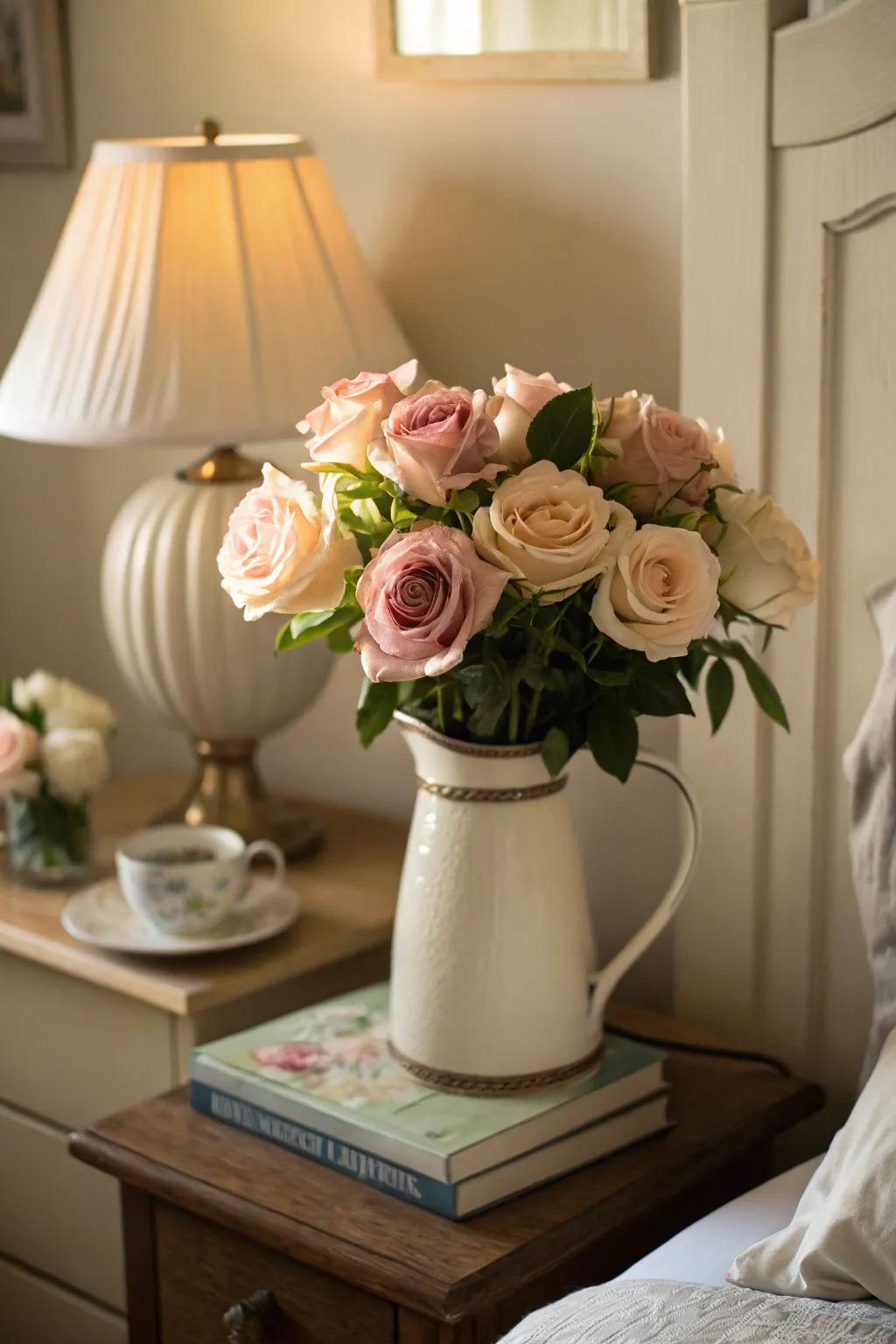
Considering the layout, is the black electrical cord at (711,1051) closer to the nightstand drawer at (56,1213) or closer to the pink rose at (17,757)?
the nightstand drawer at (56,1213)

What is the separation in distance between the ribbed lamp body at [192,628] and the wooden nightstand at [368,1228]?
17.1 inches

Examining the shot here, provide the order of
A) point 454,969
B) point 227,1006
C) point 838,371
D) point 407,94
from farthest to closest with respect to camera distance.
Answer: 1. point 407,94
2. point 227,1006
3. point 838,371
4. point 454,969

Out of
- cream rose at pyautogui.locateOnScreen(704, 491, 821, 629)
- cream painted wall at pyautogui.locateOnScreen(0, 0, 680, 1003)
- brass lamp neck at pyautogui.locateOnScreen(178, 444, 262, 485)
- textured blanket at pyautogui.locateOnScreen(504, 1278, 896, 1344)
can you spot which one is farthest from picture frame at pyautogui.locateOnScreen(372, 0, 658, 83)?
textured blanket at pyautogui.locateOnScreen(504, 1278, 896, 1344)

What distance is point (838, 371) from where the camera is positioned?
1.23 meters

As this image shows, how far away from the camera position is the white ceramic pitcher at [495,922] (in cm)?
111

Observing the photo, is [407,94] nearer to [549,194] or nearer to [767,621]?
[549,194]

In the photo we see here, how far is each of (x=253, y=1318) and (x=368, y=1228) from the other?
0.38ft

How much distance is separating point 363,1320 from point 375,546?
1.63ft

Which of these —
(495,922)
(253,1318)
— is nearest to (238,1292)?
(253,1318)

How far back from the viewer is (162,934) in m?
1.39

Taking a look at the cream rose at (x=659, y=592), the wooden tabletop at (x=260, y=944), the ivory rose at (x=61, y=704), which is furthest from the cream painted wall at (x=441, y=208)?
the cream rose at (x=659, y=592)

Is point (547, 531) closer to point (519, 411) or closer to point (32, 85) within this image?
point (519, 411)

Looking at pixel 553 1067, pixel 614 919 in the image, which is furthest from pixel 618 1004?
pixel 553 1067

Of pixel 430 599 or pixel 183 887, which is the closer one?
pixel 430 599
